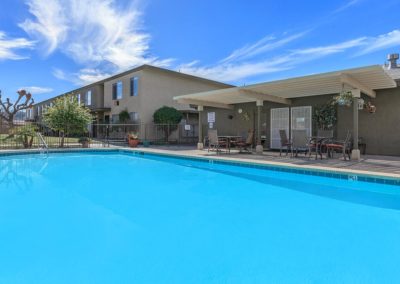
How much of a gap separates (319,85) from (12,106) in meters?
16.6

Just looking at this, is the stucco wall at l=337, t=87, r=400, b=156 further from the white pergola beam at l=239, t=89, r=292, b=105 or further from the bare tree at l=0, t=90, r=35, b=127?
the bare tree at l=0, t=90, r=35, b=127

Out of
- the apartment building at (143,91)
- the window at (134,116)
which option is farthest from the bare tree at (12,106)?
the window at (134,116)

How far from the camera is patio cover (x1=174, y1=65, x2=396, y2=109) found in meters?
8.07

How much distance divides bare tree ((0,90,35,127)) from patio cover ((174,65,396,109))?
9.85 metres

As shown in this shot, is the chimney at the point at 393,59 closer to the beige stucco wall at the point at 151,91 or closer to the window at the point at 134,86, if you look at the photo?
the beige stucco wall at the point at 151,91

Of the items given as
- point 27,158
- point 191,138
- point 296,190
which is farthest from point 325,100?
point 27,158

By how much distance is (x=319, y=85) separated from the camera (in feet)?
33.1

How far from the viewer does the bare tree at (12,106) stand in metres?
16.1

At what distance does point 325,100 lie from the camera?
12.0 meters

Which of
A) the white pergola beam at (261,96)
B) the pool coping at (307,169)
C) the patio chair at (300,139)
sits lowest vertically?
the pool coping at (307,169)

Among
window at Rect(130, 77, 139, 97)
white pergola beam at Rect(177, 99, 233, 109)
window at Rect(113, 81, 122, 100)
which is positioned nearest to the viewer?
Result: white pergola beam at Rect(177, 99, 233, 109)

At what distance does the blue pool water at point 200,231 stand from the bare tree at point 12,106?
11.2 metres

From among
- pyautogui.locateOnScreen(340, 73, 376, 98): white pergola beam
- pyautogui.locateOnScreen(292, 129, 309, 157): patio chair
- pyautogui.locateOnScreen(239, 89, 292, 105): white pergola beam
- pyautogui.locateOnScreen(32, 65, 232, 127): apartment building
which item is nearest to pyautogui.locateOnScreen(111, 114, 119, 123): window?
pyautogui.locateOnScreen(32, 65, 232, 127): apartment building

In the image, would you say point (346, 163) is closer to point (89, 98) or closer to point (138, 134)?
point (138, 134)
